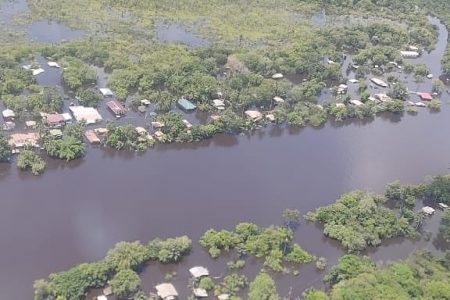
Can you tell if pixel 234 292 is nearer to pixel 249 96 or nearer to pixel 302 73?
pixel 249 96

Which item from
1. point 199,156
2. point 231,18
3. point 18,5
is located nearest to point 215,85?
point 199,156

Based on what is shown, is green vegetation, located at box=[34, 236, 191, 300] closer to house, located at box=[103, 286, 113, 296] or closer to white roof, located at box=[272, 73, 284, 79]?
house, located at box=[103, 286, 113, 296]

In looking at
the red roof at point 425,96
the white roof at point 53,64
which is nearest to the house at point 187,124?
the white roof at point 53,64

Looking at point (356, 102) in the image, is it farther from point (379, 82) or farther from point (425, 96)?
point (425, 96)

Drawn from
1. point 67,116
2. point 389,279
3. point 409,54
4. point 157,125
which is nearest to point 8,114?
point 67,116

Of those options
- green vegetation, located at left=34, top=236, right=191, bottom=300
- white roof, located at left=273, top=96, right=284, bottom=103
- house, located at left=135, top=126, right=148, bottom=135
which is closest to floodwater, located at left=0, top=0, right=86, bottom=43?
house, located at left=135, top=126, right=148, bottom=135

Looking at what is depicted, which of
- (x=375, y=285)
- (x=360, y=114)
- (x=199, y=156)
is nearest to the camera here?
(x=375, y=285)
